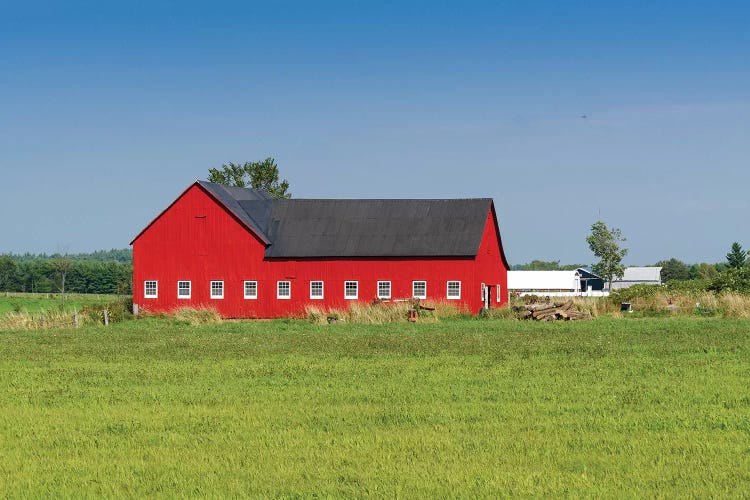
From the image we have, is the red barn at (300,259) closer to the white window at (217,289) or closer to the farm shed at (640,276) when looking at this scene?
the white window at (217,289)

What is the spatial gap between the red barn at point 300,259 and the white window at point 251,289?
0.06 m

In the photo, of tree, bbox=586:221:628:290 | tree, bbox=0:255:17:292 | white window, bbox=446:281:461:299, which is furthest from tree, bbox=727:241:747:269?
tree, bbox=0:255:17:292

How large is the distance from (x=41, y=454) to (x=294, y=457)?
352cm

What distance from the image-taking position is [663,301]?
173ft

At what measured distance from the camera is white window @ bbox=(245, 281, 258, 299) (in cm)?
5666

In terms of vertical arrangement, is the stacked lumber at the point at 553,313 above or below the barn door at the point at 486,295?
below

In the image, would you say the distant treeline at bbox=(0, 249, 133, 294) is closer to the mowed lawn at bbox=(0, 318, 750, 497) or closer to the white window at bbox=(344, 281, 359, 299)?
the white window at bbox=(344, 281, 359, 299)

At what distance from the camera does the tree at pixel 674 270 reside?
7416 inches

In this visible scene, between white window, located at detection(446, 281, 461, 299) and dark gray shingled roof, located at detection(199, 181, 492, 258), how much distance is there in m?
1.61

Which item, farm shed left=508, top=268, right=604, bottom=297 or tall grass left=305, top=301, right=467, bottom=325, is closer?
tall grass left=305, top=301, right=467, bottom=325

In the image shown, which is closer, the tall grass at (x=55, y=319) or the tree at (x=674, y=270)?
the tall grass at (x=55, y=319)

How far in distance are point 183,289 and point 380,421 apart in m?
43.2

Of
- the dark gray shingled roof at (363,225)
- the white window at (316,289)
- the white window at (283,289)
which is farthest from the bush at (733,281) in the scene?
the white window at (283,289)

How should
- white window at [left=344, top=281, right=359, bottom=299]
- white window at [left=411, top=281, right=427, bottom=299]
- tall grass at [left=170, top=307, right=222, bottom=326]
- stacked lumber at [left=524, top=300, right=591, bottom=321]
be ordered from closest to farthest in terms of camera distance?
stacked lumber at [left=524, top=300, right=591, bottom=321] < tall grass at [left=170, top=307, right=222, bottom=326] < white window at [left=411, top=281, right=427, bottom=299] < white window at [left=344, top=281, right=359, bottom=299]
